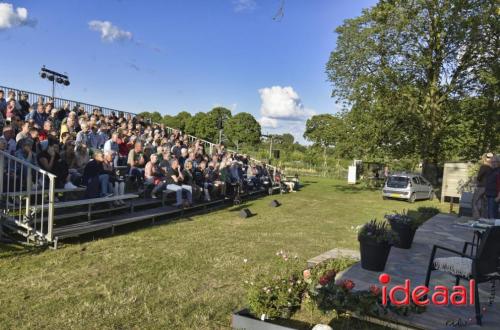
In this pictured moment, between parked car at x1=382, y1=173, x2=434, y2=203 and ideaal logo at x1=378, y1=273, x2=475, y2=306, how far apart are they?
1591 cm

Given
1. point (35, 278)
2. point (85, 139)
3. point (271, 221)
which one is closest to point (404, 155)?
point (271, 221)

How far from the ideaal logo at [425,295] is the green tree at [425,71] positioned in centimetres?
1741

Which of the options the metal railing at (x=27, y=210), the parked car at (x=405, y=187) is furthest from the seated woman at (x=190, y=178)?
the parked car at (x=405, y=187)

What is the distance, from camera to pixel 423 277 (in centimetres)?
541

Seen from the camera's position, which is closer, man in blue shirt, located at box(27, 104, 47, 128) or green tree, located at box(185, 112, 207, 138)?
man in blue shirt, located at box(27, 104, 47, 128)

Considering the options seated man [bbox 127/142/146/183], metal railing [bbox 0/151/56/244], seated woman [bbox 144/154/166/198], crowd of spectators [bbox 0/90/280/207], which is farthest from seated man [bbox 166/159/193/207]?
metal railing [bbox 0/151/56/244]

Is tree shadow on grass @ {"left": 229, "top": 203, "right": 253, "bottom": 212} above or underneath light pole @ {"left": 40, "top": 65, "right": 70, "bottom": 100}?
underneath

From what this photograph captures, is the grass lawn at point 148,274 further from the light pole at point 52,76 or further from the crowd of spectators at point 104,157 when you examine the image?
the light pole at point 52,76

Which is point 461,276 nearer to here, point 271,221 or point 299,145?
point 271,221

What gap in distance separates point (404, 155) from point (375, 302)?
2027cm

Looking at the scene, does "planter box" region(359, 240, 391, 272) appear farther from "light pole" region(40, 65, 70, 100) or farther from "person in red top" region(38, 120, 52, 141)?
"light pole" region(40, 65, 70, 100)

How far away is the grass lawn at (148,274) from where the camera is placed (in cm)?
417

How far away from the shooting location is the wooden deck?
3.97 m

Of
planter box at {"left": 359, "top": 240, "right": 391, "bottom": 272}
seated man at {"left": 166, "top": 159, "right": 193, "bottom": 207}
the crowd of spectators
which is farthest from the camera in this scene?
seated man at {"left": 166, "top": 159, "right": 193, "bottom": 207}
